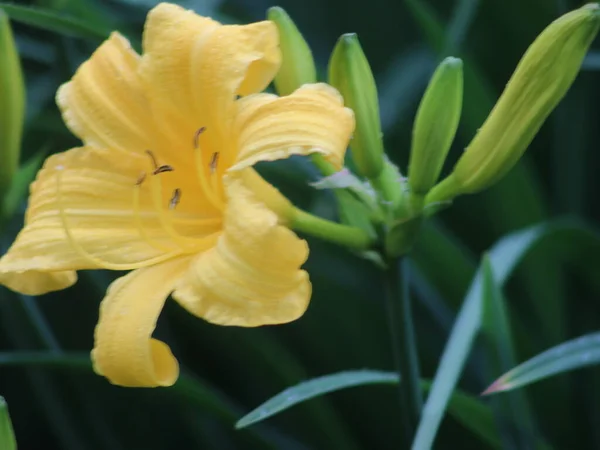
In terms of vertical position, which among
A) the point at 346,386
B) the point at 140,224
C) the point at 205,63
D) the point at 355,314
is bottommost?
the point at 355,314

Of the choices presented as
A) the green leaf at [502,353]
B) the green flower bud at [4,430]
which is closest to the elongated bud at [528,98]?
the green leaf at [502,353]

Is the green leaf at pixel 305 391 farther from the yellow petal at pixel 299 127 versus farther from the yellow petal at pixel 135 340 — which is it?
the yellow petal at pixel 299 127

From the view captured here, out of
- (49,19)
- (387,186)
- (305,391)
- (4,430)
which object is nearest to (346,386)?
(305,391)

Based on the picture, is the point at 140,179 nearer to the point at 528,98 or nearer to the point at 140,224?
the point at 140,224

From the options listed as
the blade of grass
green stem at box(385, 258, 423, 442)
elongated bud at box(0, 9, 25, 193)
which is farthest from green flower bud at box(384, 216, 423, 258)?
elongated bud at box(0, 9, 25, 193)

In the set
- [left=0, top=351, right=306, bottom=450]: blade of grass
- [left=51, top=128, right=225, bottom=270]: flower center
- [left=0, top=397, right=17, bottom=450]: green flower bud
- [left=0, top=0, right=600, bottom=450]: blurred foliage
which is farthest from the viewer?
[left=0, top=0, right=600, bottom=450]: blurred foliage

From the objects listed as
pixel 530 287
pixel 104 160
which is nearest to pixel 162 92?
pixel 104 160

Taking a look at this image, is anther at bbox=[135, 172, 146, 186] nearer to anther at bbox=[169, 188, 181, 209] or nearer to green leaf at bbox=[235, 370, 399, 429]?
anther at bbox=[169, 188, 181, 209]
